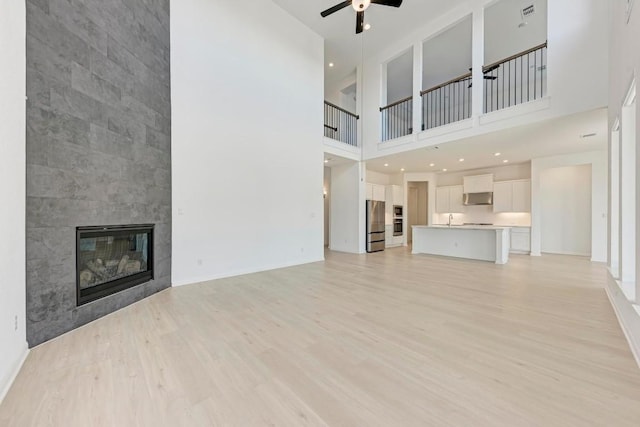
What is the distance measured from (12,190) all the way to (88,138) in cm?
105

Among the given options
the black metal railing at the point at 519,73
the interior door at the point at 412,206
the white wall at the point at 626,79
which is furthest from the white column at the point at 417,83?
the interior door at the point at 412,206

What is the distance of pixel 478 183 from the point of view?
27.2ft

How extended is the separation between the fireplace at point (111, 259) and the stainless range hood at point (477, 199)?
8.85 metres

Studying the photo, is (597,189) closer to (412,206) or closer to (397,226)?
(397,226)

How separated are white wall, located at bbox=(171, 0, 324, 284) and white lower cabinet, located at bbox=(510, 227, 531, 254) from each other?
5.75 metres

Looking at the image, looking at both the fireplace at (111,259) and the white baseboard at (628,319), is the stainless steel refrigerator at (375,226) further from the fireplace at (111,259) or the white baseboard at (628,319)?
the fireplace at (111,259)

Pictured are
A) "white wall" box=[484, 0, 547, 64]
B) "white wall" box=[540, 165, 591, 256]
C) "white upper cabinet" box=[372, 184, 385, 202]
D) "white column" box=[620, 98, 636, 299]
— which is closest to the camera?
"white column" box=[620, 98, 636, 299]

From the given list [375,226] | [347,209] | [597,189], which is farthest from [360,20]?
[597,189]

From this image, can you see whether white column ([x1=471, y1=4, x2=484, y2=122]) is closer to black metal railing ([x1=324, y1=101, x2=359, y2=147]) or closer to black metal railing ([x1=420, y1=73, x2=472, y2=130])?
black metal railing ([x1=420, y1=73, x2=472, y2=130])

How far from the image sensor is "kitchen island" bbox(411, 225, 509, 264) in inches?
231

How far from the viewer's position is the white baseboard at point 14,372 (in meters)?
1.49

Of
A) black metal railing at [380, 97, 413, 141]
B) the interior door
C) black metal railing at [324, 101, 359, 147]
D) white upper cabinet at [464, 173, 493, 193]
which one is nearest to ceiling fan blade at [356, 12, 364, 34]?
black metal railing at [380, 97, 413, 141]

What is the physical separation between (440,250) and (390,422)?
6519 millimetres

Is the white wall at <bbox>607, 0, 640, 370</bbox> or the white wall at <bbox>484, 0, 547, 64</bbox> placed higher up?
the white wall at <bbox>484, 0, 547, 64</bbox>
